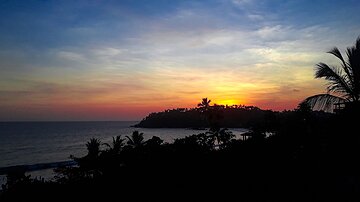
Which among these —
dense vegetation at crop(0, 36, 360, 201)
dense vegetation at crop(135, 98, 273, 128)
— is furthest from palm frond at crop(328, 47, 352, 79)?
dense vegetation at crop(135, 98, 273, 128)

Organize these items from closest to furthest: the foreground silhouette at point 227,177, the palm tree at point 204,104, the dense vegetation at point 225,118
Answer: the foreground silhouette at point 227,177
the palm tree at point 204,104
the dense vegetation at point 225,118

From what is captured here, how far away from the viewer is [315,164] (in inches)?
437

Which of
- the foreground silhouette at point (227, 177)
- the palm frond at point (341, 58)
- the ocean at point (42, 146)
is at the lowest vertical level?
the ocean at point (42, 146)

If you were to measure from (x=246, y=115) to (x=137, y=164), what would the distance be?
15468 cm

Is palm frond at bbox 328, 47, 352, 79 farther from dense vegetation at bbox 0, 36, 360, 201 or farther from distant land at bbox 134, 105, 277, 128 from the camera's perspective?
distant land at bbox 134, 105, 277, 128

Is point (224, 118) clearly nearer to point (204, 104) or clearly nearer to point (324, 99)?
point (204, 104)

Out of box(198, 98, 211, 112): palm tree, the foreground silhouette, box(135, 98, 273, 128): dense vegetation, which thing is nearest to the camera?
the foreground silhouette

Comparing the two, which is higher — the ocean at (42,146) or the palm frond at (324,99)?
the palm frond at (324,99)

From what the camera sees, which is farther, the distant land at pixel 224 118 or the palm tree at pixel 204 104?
the distant land at pixel 224 118

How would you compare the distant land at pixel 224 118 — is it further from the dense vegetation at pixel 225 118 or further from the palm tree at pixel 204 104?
the palm tree at pixel 204 104

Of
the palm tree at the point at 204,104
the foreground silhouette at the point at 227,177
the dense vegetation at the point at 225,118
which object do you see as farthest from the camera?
the dense vegetation at the point at 225,118

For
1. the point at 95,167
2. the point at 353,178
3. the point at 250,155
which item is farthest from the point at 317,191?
the point at 95,167

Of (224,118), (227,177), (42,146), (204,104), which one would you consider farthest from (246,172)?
(224,118)

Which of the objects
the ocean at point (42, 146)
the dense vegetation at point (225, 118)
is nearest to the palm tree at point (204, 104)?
the ocean at point (42, 146)
